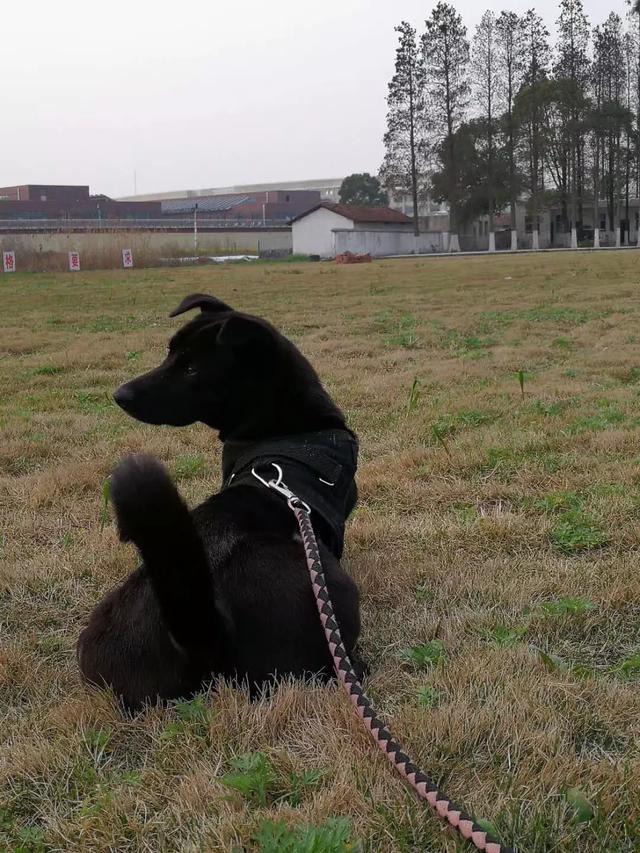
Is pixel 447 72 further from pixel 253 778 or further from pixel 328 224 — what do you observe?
pixel 253 778

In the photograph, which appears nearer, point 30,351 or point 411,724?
point 411,724

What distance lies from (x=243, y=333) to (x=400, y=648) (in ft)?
3.87

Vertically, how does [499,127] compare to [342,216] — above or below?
above

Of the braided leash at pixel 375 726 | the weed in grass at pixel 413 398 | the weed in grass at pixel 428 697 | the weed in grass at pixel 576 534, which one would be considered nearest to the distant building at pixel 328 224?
the weed in grass at pixel 413 398

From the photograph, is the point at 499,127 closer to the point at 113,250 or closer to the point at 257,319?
the point at 113,250

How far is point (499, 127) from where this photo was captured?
5584 centimetres

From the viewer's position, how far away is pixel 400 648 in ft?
8.45

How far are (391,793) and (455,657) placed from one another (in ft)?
2.58

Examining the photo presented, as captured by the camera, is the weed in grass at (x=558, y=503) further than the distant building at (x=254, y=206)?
No

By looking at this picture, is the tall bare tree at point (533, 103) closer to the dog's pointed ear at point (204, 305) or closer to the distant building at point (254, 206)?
the distant building at point (254, 206)

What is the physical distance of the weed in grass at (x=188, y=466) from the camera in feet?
15.3

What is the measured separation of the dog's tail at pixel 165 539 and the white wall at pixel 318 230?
5553 cm

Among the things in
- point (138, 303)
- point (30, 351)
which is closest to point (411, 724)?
point (30, 351)

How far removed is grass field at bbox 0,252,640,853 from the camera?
64.6 inches
